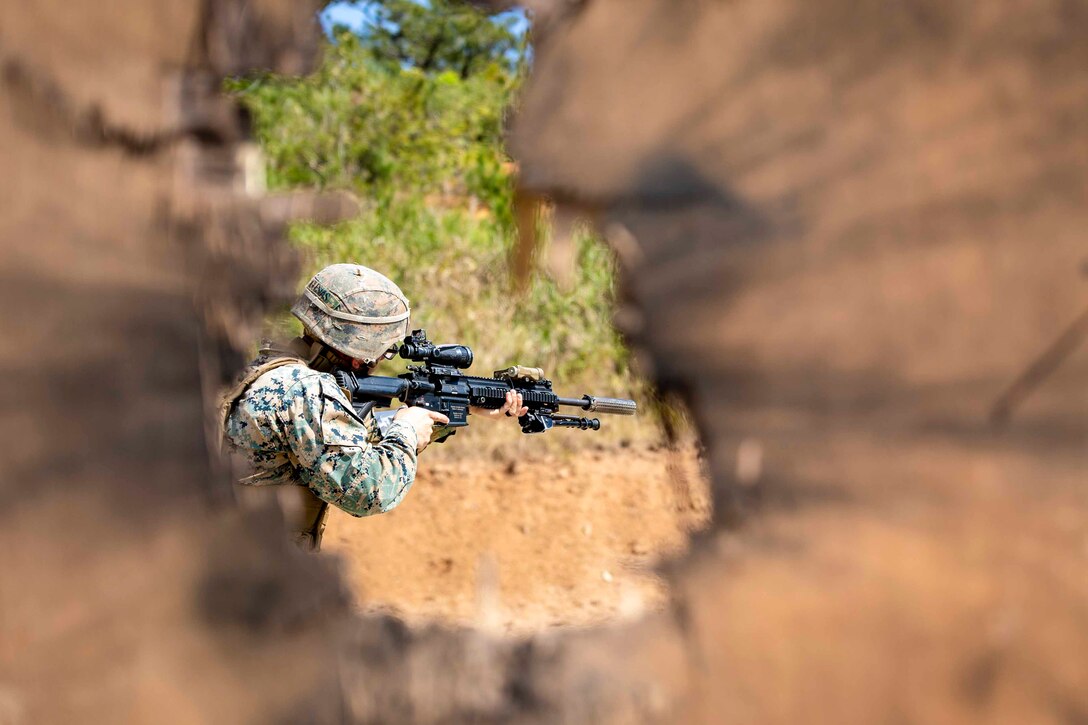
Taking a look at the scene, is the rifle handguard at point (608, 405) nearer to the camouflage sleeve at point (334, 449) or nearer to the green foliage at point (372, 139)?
the camouflage sleeve at point (334, 449)

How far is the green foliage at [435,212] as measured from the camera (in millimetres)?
4121

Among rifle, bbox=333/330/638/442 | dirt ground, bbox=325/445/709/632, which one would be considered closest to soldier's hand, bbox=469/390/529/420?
rifle, bbox=333/330/638/442

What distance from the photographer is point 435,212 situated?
4789 millimetres

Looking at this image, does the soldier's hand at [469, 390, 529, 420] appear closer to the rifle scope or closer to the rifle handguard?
the rifle scope

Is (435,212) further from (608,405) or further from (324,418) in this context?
(324,418)

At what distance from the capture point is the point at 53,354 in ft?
1.36

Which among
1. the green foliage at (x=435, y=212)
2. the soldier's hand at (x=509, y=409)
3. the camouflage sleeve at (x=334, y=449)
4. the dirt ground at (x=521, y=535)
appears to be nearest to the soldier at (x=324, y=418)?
the camouflage sleeve at (x=334, y=449)

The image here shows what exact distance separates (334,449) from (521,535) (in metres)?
2.25

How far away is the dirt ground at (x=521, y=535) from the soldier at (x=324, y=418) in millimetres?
1546

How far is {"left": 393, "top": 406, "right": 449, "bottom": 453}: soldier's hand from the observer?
5.50 feet

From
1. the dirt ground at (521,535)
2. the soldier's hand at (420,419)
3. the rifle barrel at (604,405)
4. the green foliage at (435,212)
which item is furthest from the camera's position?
the green foliage at (435,212)

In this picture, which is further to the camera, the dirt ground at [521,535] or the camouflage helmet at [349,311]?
the dirt ground at [521,535]

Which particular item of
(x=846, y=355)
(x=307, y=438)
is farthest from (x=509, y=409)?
(x=846, y=355)

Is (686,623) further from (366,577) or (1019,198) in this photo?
(366,577)
